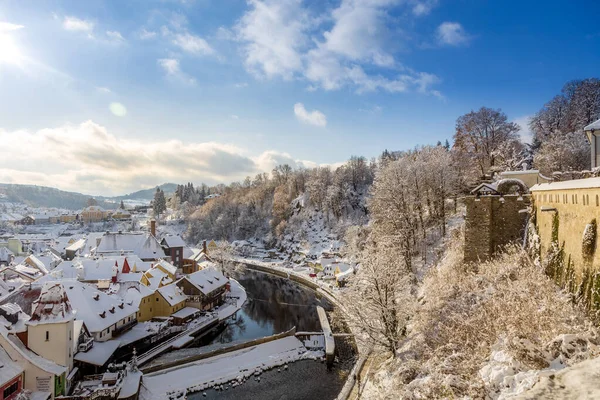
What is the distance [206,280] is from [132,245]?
1779 centimetres

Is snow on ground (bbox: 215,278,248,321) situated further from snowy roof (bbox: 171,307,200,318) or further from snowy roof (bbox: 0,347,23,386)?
snowy roof (bbox: 0,347,23,386)

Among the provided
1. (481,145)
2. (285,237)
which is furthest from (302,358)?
(285,237)

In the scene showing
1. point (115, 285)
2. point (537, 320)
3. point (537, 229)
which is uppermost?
point (537, 229)

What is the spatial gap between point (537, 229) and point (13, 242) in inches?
3197

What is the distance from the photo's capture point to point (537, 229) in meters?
13.3

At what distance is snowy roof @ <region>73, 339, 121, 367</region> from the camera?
19844mm

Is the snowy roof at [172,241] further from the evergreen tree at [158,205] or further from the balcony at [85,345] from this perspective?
the evergreen tree at [158,205]

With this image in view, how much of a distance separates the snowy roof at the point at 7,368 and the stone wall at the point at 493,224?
1906 cm

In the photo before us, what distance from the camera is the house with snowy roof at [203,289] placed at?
32750 millimetres

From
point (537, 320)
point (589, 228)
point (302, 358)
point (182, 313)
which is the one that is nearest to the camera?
point (537, 320)

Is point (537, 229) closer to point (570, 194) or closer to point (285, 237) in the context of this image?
point (570, 194)

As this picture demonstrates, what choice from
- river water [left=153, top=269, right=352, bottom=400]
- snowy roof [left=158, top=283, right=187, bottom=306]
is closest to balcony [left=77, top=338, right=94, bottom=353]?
river water [left=153, top=269, right=352, bottom=400]

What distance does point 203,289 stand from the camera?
32.9m

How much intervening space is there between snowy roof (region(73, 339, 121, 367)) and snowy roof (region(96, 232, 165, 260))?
2470 cm
